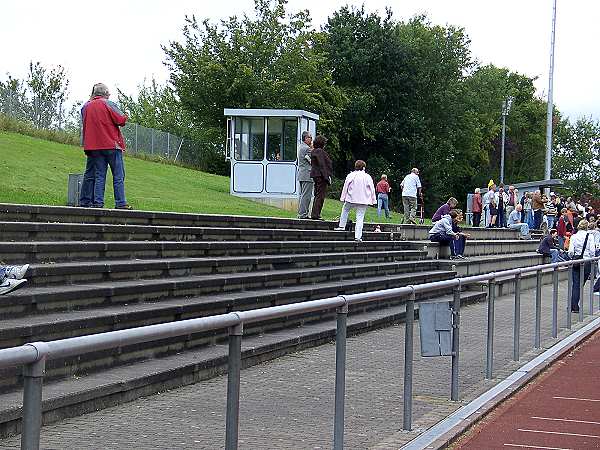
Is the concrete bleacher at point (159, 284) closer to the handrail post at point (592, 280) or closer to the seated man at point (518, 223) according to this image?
the handrail post at point (592, 280)

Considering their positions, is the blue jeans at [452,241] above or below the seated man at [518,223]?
below

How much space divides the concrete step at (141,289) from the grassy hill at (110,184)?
405 cm

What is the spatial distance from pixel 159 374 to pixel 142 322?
15.2 feet

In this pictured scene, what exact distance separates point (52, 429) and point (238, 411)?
1.40 m

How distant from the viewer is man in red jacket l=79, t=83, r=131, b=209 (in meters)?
14.7

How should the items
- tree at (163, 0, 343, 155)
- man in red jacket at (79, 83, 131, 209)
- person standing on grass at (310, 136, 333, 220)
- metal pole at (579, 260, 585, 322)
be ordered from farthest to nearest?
tree at (163, 0, 343, 155)
person standing on grass at (310, 136, 333, 220)
metal pole at (579, 260, 585, 322)
man in red jacket at (79, 83, 131, 209)

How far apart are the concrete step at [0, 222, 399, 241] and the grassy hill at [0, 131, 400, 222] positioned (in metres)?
Result: 2.44

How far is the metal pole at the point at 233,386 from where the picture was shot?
4676 mm

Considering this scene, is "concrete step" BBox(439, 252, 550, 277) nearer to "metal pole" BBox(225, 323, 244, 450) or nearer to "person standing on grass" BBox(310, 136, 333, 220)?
"person standing on grass" BBox(310, 136, 333, 220)

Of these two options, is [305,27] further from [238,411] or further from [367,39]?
[238,411]

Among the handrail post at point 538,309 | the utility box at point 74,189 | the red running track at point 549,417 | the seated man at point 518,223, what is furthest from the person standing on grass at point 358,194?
the seated man at point 518,223

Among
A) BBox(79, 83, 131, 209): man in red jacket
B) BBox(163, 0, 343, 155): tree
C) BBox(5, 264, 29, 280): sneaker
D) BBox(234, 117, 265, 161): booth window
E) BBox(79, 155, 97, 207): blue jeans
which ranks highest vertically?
BBox(163, 0, 343, 155): tree

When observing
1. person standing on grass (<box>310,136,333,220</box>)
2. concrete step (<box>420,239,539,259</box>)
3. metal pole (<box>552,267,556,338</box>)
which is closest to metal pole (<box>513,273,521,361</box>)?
→ metal pole (<box>552,267,556,338</box>)

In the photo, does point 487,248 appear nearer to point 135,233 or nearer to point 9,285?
point 135,233
